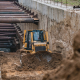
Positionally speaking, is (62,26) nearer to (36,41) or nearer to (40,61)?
(36,41)

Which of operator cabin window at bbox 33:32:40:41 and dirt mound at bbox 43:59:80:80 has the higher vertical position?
dirt mound at bbox 43:59:80:80

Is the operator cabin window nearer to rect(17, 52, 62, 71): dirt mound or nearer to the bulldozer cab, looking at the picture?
the bulldozer cab

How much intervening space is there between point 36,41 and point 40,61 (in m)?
1.65

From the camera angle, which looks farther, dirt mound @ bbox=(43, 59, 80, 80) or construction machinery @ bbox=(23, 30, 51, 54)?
construction machinery @ bbox=(23, 30, 51, 54)

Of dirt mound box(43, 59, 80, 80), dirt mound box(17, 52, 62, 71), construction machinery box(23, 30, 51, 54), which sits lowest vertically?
dirt mound box(17, 52, 62, 71)

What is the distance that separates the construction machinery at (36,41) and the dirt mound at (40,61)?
49 cm

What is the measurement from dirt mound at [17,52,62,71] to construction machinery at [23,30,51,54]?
0.49m

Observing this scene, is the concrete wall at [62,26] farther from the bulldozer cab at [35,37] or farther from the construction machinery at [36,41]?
the bulldozer cab at [35,37]

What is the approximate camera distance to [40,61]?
1103 cm

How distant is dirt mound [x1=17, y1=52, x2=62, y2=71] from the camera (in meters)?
10.7

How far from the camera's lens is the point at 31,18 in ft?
62.0

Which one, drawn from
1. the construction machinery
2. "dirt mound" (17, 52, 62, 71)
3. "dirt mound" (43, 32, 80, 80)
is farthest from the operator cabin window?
"dirt mound" (43, 32, 80, 80)

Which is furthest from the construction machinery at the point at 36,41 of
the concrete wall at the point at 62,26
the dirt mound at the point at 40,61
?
the concrete wall at the point at 62,26

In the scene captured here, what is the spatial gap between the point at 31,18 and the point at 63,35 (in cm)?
815
